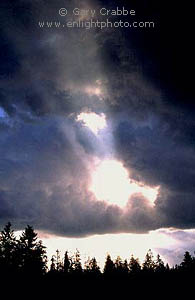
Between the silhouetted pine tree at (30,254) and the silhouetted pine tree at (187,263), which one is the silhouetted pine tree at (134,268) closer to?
the silhouetted pine tree at (187,263)

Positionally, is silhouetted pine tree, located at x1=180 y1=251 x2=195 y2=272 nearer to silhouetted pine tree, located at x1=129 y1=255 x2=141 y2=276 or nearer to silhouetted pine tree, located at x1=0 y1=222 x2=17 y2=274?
silhouetted pine tree, located at x1=129 y1=255 x2=141 y2=276

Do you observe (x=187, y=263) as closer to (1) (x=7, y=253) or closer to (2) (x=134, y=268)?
(2) (x=134, y=268)

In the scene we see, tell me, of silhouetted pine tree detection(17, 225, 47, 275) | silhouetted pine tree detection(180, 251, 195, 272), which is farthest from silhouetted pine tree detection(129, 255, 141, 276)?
silhouetted pine tree detection(17, 225, 47, 275)

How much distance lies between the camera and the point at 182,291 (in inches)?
2344

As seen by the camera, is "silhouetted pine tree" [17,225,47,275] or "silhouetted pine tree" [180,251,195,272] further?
"silhouetted pine tree" [180,251,195,272]

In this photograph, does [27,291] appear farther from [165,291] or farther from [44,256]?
[165,291]

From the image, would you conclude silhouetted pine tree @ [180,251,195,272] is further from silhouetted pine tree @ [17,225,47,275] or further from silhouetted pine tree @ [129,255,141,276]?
silhouetted pine tree @ [17,225,47,275]

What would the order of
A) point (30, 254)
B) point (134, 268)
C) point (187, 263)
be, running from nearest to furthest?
point (30, 254) → point (187, 263) → point (134, 268)

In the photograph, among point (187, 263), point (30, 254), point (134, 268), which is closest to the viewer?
point (30, 254)

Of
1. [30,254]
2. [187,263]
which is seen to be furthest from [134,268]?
[30,254]

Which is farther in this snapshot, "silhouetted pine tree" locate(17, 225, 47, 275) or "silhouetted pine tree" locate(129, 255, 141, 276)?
"silhouetted pine tree" locate(129, 255, 141, 276)

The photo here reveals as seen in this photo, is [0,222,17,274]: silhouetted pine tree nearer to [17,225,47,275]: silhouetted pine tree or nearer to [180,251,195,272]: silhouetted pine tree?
[17,225,47,275]: silhouetted pine tree

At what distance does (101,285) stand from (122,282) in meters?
6.98

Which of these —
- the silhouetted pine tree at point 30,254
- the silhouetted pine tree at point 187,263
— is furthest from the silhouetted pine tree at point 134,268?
the silhouetted pine tree at point 30,254
